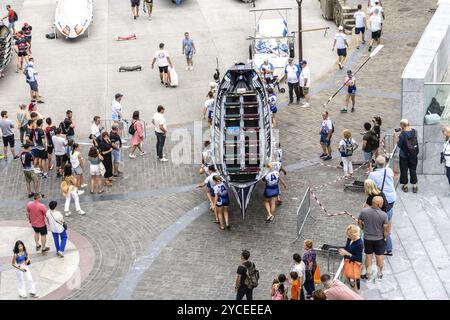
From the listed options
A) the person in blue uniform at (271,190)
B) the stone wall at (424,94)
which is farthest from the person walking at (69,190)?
the stone wall at (424,94)

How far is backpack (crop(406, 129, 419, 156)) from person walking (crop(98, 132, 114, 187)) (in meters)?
7.88

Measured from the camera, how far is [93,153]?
992 inches

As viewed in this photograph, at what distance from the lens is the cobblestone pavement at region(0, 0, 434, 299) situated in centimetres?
2116

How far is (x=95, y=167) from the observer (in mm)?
25359

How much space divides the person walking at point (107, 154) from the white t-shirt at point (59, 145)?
1159 millimetres

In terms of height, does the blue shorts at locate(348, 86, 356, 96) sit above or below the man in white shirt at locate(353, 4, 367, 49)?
below

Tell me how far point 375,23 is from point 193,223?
47.0 ft

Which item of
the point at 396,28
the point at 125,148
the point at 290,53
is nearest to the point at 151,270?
the point at 125,148

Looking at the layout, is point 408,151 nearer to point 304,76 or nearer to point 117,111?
point 304,76

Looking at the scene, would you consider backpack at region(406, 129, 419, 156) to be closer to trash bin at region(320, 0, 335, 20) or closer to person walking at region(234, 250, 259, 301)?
person walking at region(234, 250, 259, 301)

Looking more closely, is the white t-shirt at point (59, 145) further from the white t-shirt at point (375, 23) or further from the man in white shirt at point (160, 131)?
the white t-shirt at point (375, 23)

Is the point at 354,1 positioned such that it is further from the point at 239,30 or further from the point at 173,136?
the point at 173,136

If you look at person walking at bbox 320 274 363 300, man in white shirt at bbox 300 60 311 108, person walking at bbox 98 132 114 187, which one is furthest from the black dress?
person walking at bbox 320 274 363 300
